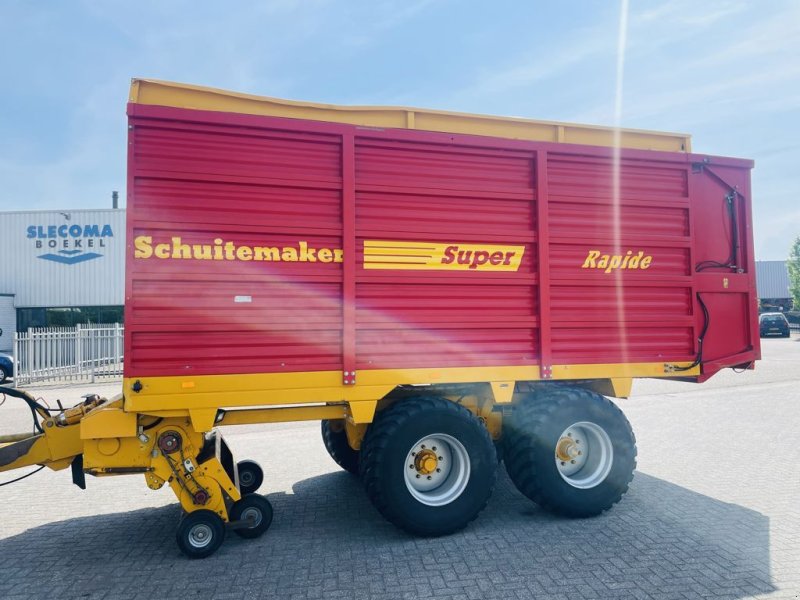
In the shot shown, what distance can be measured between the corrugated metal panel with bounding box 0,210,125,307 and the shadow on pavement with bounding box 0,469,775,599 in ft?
76.0

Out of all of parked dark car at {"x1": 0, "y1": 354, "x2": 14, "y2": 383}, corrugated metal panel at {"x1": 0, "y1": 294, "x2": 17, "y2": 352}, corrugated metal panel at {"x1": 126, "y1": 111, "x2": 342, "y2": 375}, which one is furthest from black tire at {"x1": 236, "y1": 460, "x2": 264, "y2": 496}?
corrugated metal panel at {"x1": 0, "y1": 294, "x2": 17, "y2": 352}

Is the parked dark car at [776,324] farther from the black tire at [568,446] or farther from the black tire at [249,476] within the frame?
the black tire at [249,476]

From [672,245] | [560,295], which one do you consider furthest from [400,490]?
[672,245]

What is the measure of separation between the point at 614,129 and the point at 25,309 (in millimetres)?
28221

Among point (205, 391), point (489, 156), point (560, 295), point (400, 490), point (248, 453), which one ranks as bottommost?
point (248, 453)

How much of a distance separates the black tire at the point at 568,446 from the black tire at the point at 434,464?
0.37m

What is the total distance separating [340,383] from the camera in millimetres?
3984

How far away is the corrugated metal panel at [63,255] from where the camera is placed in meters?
24.5

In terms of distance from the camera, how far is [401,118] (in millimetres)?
→ 4312

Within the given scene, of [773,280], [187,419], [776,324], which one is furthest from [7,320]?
[773,280]

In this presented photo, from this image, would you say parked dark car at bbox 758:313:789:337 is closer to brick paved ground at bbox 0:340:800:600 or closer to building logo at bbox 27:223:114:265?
brick paved ground at bbox 0:340:800:600

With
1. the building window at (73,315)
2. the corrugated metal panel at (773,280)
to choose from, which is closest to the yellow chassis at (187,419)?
the building window at (73,315)

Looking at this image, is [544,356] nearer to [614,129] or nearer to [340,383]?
[340,383]

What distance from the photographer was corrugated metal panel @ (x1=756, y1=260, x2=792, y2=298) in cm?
4928
